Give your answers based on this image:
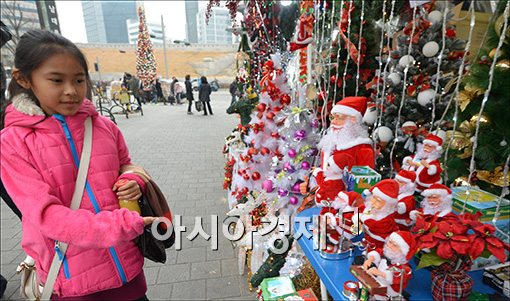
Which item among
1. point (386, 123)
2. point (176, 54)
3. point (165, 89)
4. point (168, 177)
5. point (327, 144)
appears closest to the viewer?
point (327, 144)

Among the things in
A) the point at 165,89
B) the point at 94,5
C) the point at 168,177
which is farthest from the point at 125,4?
the point at 168,177

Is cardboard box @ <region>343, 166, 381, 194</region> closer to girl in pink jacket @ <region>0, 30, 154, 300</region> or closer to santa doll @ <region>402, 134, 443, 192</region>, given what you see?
santa doll @ <region>402, 134, 443, 192</region>

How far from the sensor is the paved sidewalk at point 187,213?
2.59 m

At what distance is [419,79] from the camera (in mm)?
2652

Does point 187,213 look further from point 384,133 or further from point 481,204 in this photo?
point 481,204

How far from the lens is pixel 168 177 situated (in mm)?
5316

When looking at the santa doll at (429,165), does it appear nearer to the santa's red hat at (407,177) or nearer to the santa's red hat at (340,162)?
the santa's red hat at (407,177)

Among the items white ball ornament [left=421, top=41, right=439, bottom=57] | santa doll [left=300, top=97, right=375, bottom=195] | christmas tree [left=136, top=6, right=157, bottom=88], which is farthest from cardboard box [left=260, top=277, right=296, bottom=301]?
christmas tree [left=136, top=6, right=157, bottom=88]

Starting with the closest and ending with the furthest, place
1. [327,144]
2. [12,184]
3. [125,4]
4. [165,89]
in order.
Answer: [12,184] < [327,144] < [165,89] < [125,4]

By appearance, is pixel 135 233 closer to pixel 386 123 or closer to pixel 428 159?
pixel 428 159

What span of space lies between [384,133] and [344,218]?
160cm

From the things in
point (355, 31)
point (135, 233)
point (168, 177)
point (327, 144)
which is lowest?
point (168, 177)

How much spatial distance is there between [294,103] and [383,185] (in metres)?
1.97

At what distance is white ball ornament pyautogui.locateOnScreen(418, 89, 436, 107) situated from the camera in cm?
254
